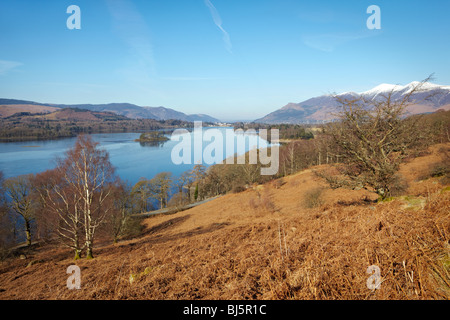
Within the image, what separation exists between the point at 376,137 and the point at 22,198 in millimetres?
38245

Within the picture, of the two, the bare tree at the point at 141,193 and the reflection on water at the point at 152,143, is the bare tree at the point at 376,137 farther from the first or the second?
the reflection on water at the point at 152,143

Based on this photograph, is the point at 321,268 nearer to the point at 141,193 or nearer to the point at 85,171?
the point at 85,171

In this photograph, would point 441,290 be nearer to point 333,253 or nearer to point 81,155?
point 333,253

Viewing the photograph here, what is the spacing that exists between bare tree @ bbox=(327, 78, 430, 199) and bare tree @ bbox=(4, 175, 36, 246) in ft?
109

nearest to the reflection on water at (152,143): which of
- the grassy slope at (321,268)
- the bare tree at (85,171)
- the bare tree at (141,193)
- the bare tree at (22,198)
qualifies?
the bare tree at (141,193)

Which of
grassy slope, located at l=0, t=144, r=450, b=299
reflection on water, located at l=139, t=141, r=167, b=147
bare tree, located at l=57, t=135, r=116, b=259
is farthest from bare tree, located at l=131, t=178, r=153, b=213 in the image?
reflection on water, located at l=139, t=141, r=167, b=147

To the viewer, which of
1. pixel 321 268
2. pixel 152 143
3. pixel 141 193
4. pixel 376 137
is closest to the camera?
pixel 321 268

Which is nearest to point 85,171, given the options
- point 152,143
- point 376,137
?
point 376,137

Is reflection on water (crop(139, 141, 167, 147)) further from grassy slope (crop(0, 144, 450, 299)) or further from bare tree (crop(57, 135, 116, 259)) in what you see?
grassy slope (crop(0, 144, 450, 299))

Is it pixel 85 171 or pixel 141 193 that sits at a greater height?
pixel 85 171

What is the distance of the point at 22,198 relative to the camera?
2730 cm

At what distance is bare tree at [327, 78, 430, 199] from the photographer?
816 cm

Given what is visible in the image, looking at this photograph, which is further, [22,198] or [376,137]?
[22,198]
